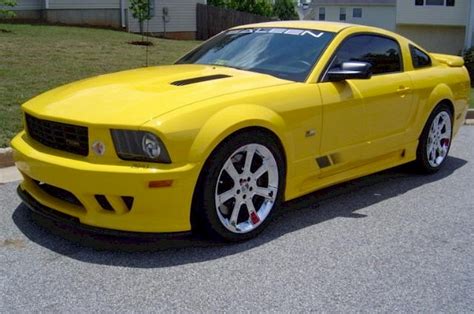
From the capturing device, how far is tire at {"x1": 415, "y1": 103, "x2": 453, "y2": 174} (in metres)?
5.93

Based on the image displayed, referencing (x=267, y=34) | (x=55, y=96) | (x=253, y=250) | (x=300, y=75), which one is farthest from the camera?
(x=267, y=34)

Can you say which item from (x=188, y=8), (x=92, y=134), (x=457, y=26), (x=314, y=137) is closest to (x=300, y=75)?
(x=314, y=137)

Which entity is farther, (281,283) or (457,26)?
(457,26)

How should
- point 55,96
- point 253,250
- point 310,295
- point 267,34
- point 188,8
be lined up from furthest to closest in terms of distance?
point 188,8 → point 267,34 → point 55,96 → point 253,250 → point 310,295

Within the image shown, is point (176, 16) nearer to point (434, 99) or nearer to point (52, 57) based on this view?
point (52, 57)

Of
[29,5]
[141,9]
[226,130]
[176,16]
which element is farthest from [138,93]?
[176,16]

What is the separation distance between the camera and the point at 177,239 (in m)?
4.12

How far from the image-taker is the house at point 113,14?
64.9 feet

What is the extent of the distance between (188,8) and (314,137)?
2137 centimetres

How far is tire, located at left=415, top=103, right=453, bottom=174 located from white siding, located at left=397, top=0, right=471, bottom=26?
20.3 metres

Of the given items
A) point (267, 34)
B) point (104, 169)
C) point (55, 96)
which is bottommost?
point (104, 169)

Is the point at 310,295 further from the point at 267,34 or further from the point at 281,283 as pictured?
the point at 267,34

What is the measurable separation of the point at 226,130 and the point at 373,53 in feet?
7.16

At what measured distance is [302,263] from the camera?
152 inches
